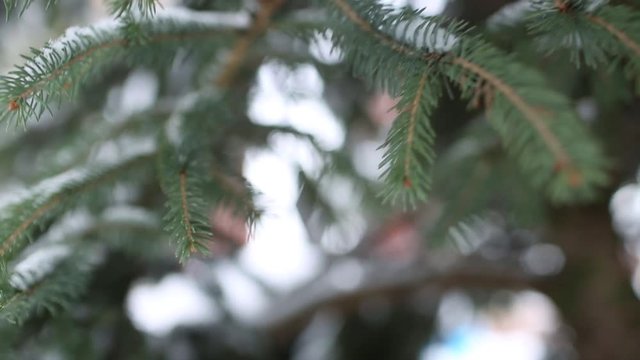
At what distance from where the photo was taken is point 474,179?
1.04 m

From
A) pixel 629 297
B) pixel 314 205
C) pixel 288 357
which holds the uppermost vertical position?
pixel 314 205

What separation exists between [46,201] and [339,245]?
0.44 m

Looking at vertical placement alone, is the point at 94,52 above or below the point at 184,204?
above

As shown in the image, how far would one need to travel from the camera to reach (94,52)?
0.60 m

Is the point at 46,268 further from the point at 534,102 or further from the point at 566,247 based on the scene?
the point at 566,247

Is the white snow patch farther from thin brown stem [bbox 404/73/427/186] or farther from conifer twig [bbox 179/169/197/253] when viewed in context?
thin brown stem [bbox 404/73/427/186]

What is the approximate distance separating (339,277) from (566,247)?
429 mm

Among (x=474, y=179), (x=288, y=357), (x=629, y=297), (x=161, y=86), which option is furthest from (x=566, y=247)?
(x=161, y=86)

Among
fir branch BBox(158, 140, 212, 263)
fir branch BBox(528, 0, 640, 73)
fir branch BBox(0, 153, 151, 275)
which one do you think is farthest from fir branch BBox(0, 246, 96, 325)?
fir branch BBox(528, 0, 640, 73)

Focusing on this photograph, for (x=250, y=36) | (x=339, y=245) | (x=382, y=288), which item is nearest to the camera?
(x=250, y=36)

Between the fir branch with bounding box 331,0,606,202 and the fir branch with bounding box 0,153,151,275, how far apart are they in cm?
32

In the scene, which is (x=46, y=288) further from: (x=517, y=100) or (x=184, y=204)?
(x=517, y=100)

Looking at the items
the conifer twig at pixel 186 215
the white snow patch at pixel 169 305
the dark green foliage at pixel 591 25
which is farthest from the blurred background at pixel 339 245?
the dark green foliage at pixel 591 25

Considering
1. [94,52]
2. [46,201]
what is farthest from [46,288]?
[94,52]
